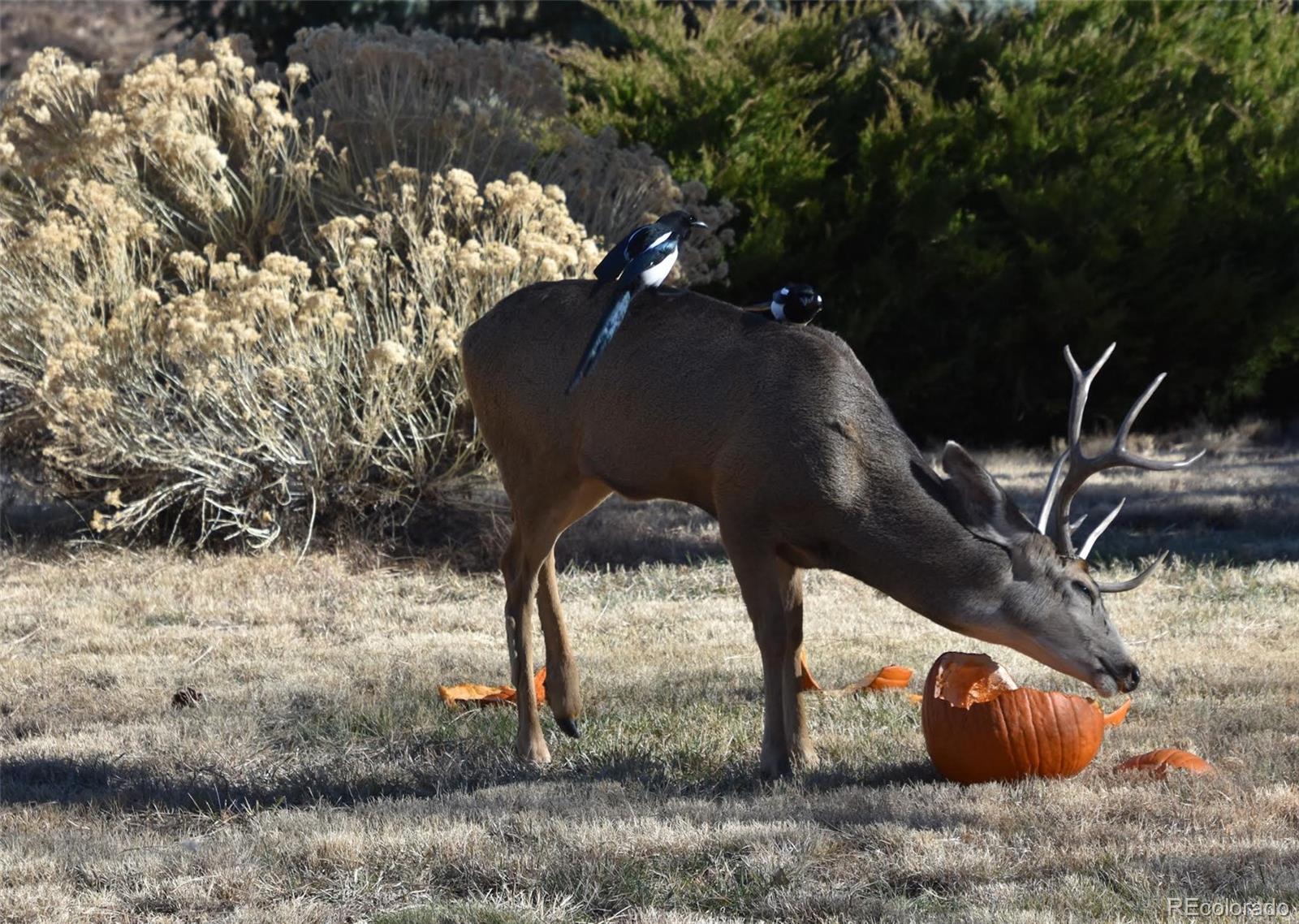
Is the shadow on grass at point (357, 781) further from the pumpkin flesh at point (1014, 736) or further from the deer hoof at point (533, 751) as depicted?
the pumpkin flesh at point (1014, 736)

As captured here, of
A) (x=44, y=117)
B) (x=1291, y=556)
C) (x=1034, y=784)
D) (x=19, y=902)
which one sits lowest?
(x=19, y=902)

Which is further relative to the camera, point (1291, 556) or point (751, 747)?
point (1291, 556)

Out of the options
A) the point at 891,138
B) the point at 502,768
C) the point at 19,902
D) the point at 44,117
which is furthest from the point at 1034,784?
the point at 891,138

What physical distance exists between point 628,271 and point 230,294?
3756 mm

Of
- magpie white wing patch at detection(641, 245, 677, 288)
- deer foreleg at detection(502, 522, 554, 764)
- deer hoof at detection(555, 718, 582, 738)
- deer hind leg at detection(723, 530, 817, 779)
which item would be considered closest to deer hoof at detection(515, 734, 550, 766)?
deer foreleg at detection(502, 522, 554, 764)

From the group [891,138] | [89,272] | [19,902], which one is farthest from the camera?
[891,138]

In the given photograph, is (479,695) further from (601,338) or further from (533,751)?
(601,338)

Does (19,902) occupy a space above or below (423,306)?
below

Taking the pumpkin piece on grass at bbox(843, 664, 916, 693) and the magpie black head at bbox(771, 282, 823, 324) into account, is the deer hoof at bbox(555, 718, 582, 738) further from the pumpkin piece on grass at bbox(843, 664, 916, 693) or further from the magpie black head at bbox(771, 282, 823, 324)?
the magpie black head at bbox(771, 282, 823, 324)

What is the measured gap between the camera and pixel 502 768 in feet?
19.6

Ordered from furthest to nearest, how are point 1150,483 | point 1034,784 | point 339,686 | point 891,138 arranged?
point 891,138 < point 1150,483 < point 339,686 < point 1034,784

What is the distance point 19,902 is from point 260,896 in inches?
25.4

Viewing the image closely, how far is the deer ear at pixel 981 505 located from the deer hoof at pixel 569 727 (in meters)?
1.80

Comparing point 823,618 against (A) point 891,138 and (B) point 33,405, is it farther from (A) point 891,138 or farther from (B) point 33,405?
(A) point 891,138
